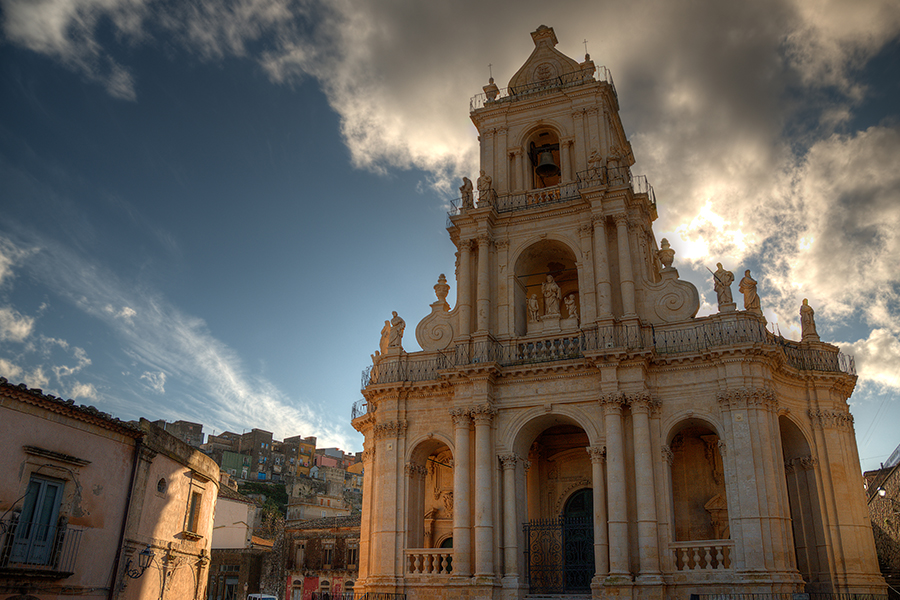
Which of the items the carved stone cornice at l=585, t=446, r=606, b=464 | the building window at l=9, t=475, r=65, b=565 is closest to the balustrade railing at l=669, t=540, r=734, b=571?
the carved stone cornice at l=585, t=446, r=606, b=464

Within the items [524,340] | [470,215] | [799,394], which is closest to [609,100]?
[470,215]

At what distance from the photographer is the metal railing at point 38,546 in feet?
51.7

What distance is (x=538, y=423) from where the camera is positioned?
25.4 metres

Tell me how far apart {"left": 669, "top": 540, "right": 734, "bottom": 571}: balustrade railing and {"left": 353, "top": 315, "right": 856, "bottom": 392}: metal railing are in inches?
231

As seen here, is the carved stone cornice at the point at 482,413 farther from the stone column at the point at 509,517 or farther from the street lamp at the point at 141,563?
the street lamp at the point at 141,563

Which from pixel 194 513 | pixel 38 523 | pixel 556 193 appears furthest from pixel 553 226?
pixel 38 523

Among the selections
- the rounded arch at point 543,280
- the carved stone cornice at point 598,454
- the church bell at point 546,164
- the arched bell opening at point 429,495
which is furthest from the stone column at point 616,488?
the church bell at point 546,164

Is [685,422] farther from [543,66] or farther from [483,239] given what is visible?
[543,66]

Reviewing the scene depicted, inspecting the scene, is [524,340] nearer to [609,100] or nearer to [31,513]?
[609,100]

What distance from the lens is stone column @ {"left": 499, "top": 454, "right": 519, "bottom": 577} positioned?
77.2 ft

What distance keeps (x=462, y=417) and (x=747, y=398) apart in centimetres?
912

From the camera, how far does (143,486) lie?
2038 cm

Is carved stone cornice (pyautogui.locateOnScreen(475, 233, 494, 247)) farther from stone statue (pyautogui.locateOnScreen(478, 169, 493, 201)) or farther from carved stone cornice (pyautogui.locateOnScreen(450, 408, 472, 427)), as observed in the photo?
carved stone cornice (pyautogui.locateOnScreen(450, 408, 472, 427))

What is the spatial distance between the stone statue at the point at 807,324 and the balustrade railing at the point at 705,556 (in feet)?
30.7
